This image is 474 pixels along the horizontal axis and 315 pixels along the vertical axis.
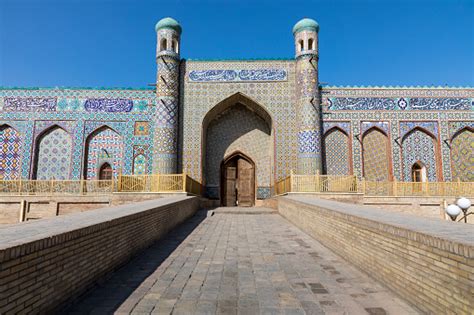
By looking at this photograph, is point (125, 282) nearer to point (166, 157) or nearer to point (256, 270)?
point (256, 270)

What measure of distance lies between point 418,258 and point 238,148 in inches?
492

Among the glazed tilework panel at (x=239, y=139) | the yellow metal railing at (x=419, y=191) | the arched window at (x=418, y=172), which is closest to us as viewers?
the yellow metal railing at (x=419, y=191)

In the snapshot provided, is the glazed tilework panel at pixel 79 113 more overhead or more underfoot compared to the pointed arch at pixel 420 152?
more overhead

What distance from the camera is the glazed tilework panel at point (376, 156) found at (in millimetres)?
13336

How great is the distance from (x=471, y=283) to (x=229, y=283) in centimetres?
196

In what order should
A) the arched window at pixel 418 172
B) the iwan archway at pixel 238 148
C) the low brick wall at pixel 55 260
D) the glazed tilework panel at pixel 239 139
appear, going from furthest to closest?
the glazed tilework panel at pixel 239 139, the iwan archway at pixel 238 148, the arched window at pixel 418 172, the low brick wall at pixel 55 260

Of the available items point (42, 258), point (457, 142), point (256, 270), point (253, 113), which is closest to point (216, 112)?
point (253, 113)

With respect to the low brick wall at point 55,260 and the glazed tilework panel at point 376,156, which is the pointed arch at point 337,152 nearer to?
the glazed tilework panel at point 376,156

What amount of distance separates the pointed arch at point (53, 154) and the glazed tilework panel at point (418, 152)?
555 inches

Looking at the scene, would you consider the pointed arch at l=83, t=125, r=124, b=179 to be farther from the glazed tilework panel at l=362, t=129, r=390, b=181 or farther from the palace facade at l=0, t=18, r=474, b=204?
the glazed tilework panel at l=362, t=129, r=390, b=181

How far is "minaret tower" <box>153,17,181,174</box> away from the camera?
1290cm

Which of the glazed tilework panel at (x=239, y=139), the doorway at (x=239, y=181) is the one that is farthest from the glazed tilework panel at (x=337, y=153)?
the doorway at (x=239, y=181)

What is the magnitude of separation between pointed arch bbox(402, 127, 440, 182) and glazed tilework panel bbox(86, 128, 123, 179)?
12.0 m

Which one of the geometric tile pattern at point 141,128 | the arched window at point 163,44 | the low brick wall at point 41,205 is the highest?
the arched window at point 163,44
